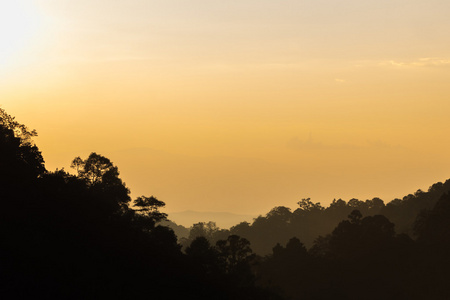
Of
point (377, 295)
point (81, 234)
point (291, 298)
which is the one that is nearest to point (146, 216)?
point (81, 234)

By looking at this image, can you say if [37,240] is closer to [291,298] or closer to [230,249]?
[230,249]

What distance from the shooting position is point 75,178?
110 metres

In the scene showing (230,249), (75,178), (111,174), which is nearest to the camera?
(75,178)

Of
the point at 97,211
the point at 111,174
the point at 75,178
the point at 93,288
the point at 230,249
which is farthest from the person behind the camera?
the point at 230,249

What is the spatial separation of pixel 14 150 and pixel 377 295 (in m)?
80.0

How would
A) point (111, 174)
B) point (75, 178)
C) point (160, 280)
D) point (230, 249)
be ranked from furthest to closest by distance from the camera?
point (230, 249)
point (111, 174)
point (75, 178)
point (160, 280)

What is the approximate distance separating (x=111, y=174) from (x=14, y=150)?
1731 centimetres

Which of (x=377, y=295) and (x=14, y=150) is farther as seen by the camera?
(x=377, y=295)

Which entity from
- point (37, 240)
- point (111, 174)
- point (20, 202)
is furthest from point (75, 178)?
point (37, 240)

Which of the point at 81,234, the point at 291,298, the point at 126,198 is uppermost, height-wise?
the point at 126,198

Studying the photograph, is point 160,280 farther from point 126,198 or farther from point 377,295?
point 377,295

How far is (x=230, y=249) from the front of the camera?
125625 millimetres

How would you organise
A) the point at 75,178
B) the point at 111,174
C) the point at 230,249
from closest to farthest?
1. the point at 75,178
2. the point at 111,174
3. the point at 230,249

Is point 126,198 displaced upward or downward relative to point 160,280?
upward
